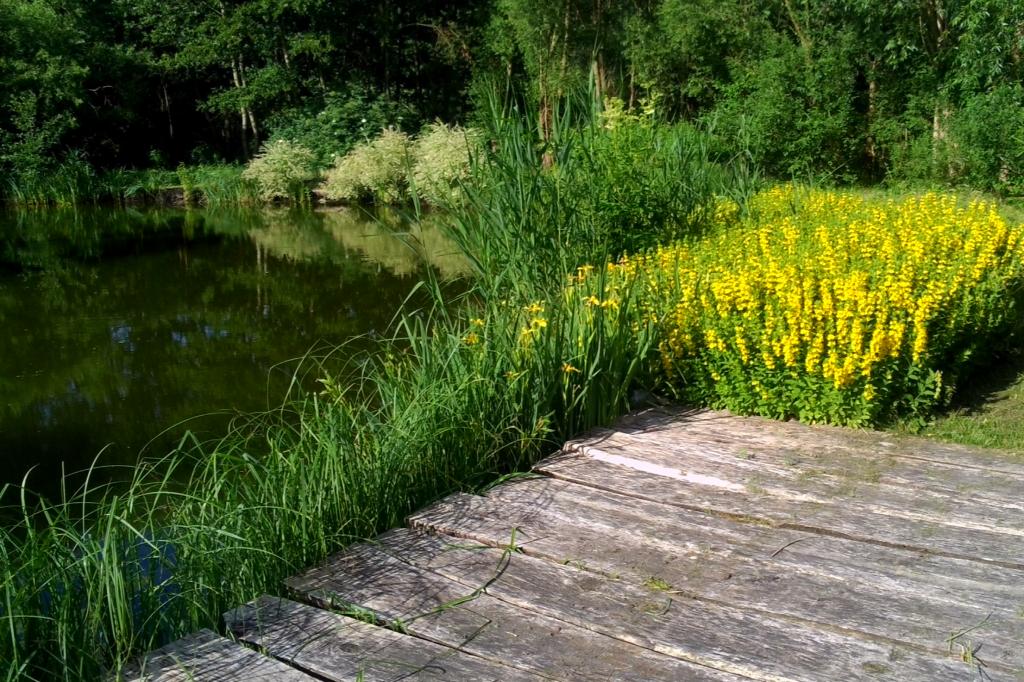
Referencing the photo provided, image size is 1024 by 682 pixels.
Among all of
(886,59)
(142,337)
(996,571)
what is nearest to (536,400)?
(996,571)

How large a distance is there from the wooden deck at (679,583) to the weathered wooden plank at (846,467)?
0.4 inches

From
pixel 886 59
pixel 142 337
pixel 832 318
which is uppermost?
pixel 886 59

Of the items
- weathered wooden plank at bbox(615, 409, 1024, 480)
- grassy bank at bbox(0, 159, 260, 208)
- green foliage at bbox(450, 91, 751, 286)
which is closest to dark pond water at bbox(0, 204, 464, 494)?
green foliage at bbox(450, 91, 751, 286)

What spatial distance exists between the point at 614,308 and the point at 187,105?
24826mm

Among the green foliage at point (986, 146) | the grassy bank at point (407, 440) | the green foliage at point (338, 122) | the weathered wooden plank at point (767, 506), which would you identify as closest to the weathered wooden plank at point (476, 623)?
the grassy bank at point (407, 440)

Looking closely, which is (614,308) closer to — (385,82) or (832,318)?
(832,318)

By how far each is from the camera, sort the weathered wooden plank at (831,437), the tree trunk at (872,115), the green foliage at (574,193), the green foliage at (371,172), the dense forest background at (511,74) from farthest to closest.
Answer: the green foliage at (371,172) < the tree trunk at (872,115) < the dense forest background at (511,74) < the green foliage at (574,193) < the weathered wooden plank at (831,437)

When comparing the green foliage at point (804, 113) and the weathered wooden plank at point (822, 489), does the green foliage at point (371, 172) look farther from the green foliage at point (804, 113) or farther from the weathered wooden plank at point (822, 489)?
the weathered wooden plank at point (822, 489)

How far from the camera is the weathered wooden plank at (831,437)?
11.5 ft

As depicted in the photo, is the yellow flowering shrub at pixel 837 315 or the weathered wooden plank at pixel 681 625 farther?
the yellow flowering shrub at pixel 837 315

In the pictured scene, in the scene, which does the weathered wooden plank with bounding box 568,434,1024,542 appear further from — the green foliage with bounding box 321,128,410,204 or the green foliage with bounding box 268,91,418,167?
the green foliage with bounding box 268,91,418,167

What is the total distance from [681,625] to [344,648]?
83 cm

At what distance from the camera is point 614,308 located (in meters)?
4.32

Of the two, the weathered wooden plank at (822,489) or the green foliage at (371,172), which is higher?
the green foliage at (371,172)
